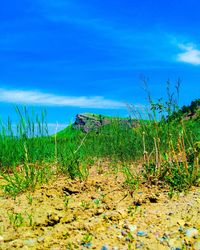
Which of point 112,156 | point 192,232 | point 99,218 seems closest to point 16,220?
point 99,218

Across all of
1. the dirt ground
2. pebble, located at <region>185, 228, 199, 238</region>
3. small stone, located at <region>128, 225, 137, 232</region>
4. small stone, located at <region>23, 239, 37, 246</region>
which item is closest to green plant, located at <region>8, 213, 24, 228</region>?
the dirt ground

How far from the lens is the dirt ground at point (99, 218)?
3.45 m

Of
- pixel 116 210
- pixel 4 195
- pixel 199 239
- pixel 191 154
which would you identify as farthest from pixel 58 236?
pixel 191 154

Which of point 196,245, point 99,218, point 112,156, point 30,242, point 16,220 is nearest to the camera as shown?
point 196,245

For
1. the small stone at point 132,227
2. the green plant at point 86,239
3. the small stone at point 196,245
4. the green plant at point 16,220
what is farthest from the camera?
the green plant at point 16,220

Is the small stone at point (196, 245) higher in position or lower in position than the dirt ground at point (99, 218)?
lower

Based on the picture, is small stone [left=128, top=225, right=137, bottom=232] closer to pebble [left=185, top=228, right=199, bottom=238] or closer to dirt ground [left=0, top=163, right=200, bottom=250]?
dirt ground [left=0, top=163, right=200, bottom=250]

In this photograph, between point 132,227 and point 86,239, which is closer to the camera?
point 86,239

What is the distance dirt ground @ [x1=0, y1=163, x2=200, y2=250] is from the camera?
136 inches

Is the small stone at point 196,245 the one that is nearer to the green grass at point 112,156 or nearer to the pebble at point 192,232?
the pebble at point 192,232

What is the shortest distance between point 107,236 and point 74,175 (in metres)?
2.04

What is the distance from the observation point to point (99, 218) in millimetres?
3840

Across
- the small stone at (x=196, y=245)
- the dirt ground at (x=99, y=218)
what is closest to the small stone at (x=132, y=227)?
the dirt ground at (x=99, y=218)

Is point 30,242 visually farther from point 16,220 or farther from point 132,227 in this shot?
point 132,227
